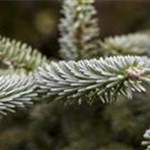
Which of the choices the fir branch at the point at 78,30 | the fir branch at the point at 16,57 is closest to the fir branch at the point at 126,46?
the fir branch at the point at 78,30

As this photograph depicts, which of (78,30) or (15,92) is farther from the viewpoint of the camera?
(78,30)

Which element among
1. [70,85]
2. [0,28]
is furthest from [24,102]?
[0,28]

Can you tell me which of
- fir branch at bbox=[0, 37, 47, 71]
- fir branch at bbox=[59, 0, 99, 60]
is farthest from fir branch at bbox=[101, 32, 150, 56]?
fir branch at bbox=[0, 37, 47, 71]

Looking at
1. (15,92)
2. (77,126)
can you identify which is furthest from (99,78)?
(77,126)

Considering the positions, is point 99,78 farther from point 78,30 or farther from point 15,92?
point 78,30

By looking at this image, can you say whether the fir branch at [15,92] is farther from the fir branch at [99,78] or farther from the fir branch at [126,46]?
the fir branch at [126,46]

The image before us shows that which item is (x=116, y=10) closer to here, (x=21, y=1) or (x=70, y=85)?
(x=21, y=1)

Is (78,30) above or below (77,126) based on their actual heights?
above
